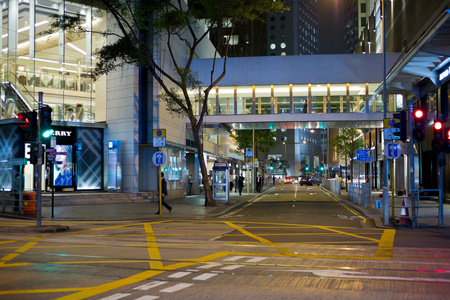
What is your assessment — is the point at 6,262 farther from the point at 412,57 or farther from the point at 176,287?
the point at 412,57

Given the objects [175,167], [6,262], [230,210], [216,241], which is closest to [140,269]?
[6,262]

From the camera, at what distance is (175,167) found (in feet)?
131

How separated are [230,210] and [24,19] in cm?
2081

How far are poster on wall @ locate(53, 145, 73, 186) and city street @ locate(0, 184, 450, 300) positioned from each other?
68.2ft

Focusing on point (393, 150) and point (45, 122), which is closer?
point (45, 122)

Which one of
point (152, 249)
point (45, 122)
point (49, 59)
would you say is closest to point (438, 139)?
point (152, 249)

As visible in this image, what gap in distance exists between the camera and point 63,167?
119 ft

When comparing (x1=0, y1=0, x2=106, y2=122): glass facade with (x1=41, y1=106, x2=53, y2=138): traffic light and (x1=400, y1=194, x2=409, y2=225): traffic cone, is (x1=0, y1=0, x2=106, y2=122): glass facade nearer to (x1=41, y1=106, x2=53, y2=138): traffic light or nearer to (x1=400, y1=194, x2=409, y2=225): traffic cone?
(x1=41, y1=106, x2=53, y2=138): traffic light

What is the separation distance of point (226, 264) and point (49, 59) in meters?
30.4

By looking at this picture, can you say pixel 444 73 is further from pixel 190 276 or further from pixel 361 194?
pixel 190 276

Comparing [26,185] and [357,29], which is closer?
[26,185]

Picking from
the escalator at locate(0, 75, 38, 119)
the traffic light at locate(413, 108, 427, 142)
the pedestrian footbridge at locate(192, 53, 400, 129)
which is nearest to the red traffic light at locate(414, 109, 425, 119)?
the traffic light at locate(413, 108, 427, 142)

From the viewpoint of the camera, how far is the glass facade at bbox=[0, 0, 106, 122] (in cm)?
3441

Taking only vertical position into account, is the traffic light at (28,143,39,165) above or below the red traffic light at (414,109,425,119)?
below
